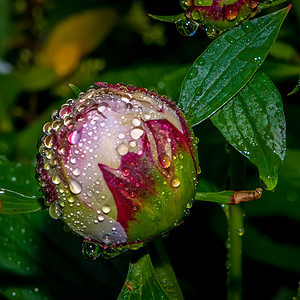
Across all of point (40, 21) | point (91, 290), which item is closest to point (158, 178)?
point (91, 290)

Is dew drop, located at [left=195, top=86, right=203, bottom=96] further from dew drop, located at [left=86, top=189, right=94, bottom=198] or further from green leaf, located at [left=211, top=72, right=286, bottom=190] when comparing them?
dew drop, located at [left=86, top=189, right=94, bottom=198]

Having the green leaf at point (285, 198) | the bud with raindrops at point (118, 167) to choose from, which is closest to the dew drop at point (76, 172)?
the bud with raindrops at point (118, 167)

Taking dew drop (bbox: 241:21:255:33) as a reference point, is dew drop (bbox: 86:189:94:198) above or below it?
below

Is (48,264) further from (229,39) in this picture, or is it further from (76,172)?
(229,39)

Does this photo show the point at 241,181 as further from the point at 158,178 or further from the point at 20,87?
the point at 20,87

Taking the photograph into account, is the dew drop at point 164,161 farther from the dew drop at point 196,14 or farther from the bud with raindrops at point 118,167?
the dew drop at point 196,14

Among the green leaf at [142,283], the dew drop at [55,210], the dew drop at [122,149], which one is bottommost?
the green leaf at [142,283]

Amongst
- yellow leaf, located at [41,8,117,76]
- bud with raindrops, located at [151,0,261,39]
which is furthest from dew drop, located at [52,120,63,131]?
yellow leaf, located at [41,8,117,76]
